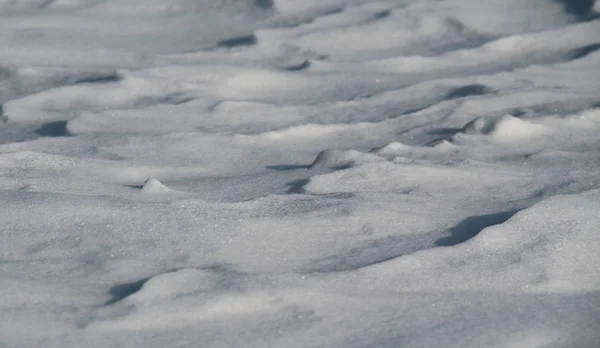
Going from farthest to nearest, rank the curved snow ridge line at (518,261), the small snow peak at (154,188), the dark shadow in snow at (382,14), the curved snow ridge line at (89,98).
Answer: the dark shadow in snow at (382,14) → the curved snow ridge line at (89,98) → the small snow peak at (154,188) → the curved snow ridge line at (518,261)

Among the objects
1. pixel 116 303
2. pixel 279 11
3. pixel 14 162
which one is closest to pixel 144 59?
pixel 279 11

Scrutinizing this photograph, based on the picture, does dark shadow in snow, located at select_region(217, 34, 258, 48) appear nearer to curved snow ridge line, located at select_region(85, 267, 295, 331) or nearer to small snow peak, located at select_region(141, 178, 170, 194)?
small snow peak, located at select_region(141, 178, 170, 194)

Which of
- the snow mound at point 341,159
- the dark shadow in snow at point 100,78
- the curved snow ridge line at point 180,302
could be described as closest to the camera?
the curved snow ridge line at point 180,302

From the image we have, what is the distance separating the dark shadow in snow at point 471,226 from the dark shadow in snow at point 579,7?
4.69 feet

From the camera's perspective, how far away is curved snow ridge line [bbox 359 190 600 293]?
4.59 ft

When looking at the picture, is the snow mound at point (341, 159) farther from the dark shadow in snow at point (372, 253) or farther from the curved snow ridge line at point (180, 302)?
the curved snow ridge line at point (180, 302)

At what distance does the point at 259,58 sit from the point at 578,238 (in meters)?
1.40

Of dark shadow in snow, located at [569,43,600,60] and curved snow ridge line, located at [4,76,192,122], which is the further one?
dark shadow in snow, located at [569,43,600,60]

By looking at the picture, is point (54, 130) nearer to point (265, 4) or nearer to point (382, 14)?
point (265, 4)

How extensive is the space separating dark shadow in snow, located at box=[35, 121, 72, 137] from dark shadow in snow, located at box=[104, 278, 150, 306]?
83 cm

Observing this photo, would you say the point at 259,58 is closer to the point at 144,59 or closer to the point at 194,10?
the point at 144,59

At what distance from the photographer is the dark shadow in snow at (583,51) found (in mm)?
2576

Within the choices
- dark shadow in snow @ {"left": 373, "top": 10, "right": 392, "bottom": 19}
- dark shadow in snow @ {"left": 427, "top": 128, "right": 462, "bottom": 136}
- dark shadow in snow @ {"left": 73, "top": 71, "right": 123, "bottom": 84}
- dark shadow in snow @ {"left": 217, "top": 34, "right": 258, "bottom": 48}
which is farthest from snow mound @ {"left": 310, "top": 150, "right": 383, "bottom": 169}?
dark shadow in snow @ {"left": 373, "top": 10, "right": 392, "bottom": 19}

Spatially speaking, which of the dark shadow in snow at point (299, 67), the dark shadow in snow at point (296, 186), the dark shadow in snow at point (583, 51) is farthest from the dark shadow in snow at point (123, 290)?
the dark shadow in snow at point (583, 51)
